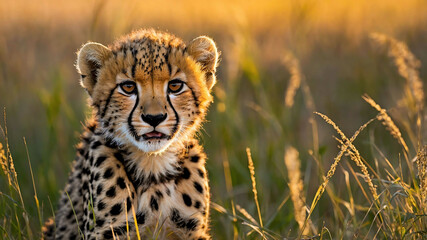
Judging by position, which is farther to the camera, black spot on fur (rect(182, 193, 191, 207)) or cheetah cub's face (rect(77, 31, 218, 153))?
black spot on fur (rect(182, 193, 191, 207))

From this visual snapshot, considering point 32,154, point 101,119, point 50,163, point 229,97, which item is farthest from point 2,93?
point 101,119

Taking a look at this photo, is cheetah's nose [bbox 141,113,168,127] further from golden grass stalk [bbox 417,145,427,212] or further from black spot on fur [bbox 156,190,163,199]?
golden grass stalk [bbox 417,145,427,212]

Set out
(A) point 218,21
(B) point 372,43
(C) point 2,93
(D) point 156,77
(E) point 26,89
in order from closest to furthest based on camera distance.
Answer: (D) point 156,77
(C) point 2,93
(E) point 26,89
(B) point 372,43
(A) point 218,21

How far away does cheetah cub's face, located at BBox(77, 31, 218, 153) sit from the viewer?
3107 mm

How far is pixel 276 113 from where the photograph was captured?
5.94 m

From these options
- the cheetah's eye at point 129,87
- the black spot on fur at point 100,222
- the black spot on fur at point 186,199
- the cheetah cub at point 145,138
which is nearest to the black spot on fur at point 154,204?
the cheetah cub at point 145,138

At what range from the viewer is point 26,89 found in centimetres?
678

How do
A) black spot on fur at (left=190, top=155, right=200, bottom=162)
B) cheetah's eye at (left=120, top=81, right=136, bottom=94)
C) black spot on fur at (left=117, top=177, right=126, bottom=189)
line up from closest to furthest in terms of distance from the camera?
cheetah's eye at (left=120, top=81, right=136, bottom=94) → black spot on fur at (left=117, top=177, right=126, bottom=189) → black spot on fur at (left=190, top=155, right=200, bottom=162)

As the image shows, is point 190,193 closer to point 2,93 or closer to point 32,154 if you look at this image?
point 32,154

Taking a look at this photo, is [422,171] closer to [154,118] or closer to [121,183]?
[154,118]

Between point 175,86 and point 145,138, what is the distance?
282 millimetres

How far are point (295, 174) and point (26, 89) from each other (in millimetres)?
4190

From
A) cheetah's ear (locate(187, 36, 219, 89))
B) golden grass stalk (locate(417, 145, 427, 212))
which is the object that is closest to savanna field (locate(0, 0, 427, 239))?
golden grass stalk (locate(417, 145, 427, 212))

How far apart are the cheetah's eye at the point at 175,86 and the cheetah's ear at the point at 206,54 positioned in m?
0.27
